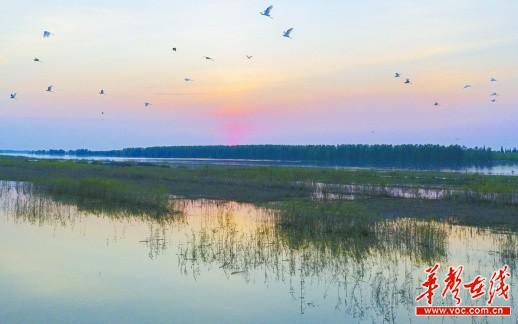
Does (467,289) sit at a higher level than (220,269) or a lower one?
higher

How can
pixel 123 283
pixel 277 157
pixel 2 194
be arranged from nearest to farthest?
1. pixel 123 283
2. pixel 2 194
3. pixel 277 157

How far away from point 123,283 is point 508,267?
10.2m

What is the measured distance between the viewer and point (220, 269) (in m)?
12.6

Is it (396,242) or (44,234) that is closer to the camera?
(396,242)

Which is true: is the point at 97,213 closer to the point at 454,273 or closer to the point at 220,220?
the point at 220,220

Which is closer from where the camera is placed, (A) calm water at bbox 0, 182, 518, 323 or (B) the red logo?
(B) the red logo

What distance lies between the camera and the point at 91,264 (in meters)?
13.1

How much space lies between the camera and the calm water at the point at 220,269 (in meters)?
9.55

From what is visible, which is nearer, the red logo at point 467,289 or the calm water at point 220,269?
the red logo at point 467,289

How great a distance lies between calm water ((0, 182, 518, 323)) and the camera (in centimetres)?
955

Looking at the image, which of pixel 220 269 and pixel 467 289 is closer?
pixel 467 289

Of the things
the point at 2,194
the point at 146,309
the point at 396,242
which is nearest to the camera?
the point at 146,309

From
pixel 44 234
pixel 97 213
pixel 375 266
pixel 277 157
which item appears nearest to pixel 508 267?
pixel 375 266

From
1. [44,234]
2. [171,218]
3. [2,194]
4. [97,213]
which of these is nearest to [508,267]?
[171,218]
